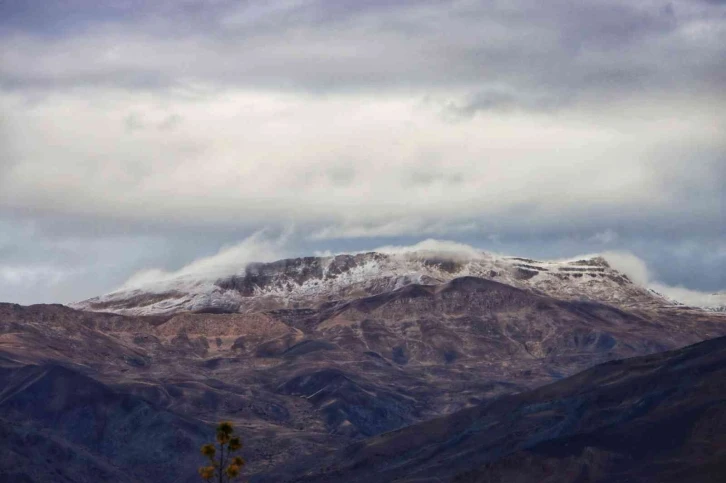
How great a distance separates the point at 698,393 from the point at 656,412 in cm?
507

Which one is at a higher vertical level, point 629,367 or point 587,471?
point 629,367

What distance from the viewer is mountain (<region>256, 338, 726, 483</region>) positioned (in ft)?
408

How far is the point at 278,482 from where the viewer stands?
525ft

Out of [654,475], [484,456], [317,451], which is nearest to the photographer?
[654,475]

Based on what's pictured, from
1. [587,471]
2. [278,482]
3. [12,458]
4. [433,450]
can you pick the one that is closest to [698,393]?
[587,471]

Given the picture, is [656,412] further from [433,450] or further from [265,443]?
[265,443]

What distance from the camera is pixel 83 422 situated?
199 m

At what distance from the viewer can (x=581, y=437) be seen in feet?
A: 435

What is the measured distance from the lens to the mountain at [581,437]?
408 feet

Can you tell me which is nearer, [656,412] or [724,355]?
[656,412]

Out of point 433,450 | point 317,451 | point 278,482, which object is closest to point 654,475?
point 433,450

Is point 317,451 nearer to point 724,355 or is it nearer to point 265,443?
point 265,443

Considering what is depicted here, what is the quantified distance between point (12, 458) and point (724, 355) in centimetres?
8193

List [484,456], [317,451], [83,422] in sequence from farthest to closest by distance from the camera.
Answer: [83,422] < [317,451] < [484,456]
